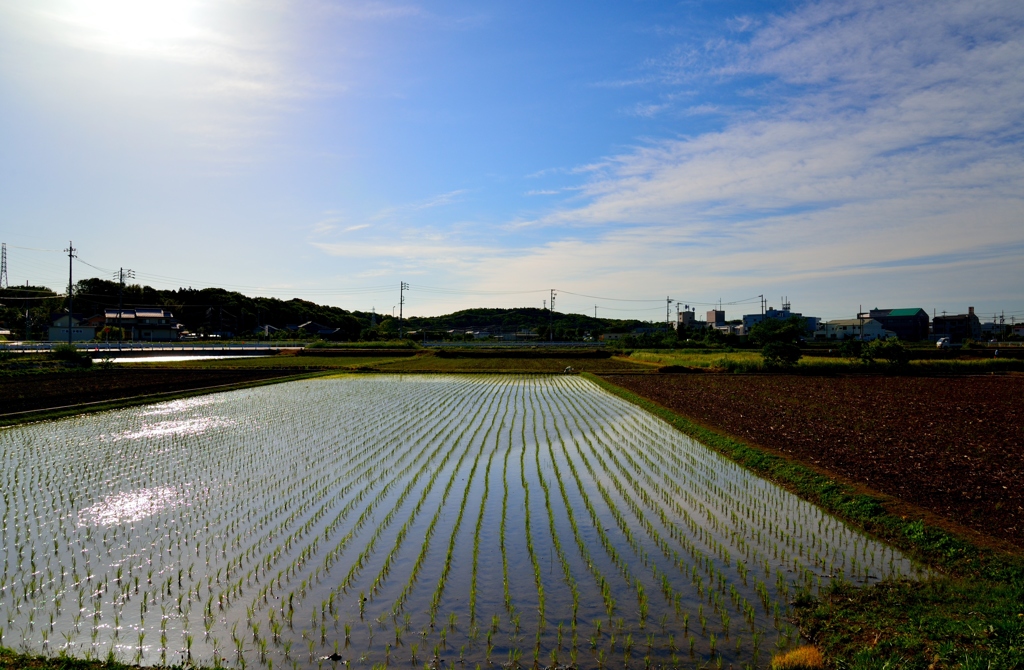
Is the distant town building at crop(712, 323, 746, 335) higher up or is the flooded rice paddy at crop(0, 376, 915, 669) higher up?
the distant town building at crop(712, 323, 746, 335)

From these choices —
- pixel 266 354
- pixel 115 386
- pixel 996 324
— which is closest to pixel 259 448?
pixel 115 386

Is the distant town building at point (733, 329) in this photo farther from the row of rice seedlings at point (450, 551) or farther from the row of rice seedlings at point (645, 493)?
the row of rice seedlings at point (450, 551)

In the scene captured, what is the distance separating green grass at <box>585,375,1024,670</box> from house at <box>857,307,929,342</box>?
317ft

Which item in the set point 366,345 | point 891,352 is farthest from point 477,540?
point 366,345

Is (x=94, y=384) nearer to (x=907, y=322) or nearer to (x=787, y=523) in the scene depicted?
(x=787, y=523)

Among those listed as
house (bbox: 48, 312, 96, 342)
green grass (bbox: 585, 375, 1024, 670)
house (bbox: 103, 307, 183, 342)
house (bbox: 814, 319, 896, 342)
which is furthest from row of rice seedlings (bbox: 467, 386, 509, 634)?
house (bbox: 814, 319, 896, 342)

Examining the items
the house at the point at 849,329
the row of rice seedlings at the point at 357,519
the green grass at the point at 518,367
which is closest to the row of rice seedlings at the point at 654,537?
the row of rice seedlings at the point at 357,519

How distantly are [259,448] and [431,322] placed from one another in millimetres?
126243

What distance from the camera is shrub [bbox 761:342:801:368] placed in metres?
32.4

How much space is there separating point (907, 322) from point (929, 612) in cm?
10313

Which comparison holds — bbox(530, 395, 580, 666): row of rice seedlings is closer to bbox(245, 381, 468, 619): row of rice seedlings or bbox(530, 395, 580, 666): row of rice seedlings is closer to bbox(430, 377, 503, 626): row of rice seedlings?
bbox(430, 377, 503, 626): row of rice seedlings

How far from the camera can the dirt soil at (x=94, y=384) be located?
18125 millimetres

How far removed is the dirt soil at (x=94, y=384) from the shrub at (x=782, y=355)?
84.7 feet

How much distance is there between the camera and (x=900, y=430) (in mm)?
13102
